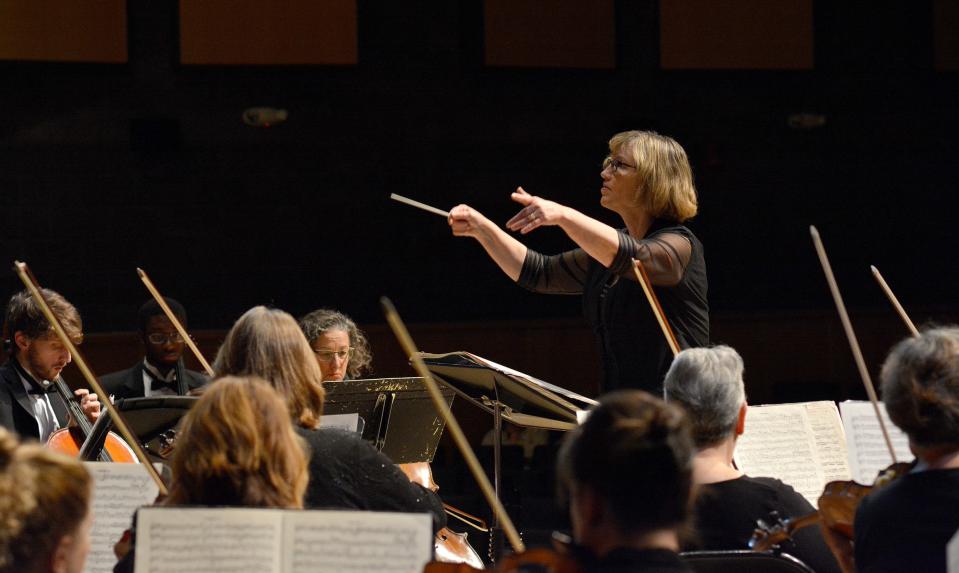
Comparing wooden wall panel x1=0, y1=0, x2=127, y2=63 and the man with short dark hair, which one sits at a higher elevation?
wooden wall panel x1=0, y1=0, x2=127, y2=63

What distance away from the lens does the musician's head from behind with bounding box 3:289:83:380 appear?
405 centimetres

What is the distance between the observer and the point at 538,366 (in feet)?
24.7

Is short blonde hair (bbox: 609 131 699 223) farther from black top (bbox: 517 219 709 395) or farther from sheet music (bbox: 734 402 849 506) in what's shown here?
sheet music (bbox: 734 402 849 506)

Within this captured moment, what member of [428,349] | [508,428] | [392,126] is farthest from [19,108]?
[508,428]

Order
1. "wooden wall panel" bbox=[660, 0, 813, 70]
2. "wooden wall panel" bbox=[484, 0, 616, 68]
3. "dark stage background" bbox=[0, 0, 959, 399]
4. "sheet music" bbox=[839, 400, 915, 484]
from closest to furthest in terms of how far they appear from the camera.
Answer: "sheet music" bbox=[839, 400, 915, 484], "dark stage background" bbox=[0, 0, 959, 399], "wooden wall panel" bbox=[484, 0, 616, 68], "wooden wall panel" bbox=[660, 0, 813, 70]

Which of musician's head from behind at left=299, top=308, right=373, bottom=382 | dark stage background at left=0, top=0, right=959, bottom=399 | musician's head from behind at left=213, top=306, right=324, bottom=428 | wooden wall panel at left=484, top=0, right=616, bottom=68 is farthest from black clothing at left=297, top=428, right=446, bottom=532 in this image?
wooden wall panel at left=484, top=0, right=616, bottom=68

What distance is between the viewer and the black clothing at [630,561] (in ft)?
4.70

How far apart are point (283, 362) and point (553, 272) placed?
4.26 feet

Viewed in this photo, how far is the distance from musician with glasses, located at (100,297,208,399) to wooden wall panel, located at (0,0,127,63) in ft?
8.04

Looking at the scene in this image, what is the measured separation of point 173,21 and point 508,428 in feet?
10.5

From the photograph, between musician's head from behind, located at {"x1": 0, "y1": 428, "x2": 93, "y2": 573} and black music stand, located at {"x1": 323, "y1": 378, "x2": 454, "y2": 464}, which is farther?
black music stand, located at {"x1": 323, "y1": 378, "x2": 454, "y2": 464}

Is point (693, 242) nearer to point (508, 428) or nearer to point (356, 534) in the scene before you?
point (356, 534)

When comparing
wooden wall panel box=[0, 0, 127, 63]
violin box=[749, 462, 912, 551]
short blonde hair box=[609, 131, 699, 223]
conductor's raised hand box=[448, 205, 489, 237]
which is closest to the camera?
violin box=[749, 462, 912, 551]

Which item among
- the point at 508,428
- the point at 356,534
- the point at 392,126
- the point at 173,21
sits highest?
the point at 173,21
